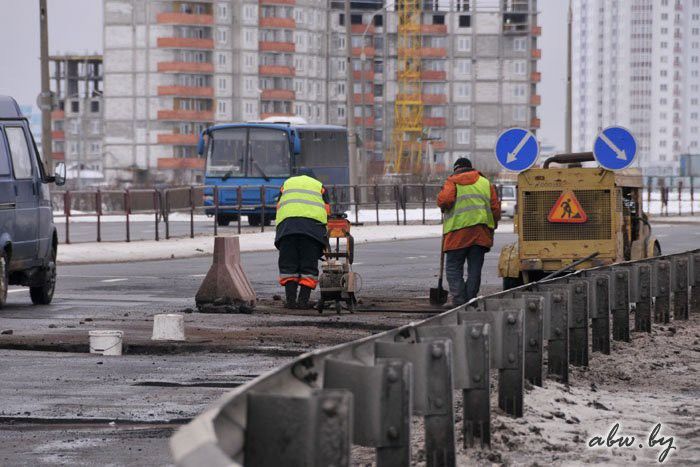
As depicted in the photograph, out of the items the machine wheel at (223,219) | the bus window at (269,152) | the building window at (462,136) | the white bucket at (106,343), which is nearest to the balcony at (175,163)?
the building window at (462,136)

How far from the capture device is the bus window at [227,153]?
47.4 m

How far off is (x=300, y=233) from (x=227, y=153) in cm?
2975

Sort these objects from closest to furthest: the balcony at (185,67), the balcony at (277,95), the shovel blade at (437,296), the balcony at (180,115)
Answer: the shovel blade at (437,296) < the balcony at (185,67) < the balcony at (180,115) < the balcony at (277,95)

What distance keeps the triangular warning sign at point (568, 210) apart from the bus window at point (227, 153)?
93.4 ft

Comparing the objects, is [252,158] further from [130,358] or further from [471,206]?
[130,358]

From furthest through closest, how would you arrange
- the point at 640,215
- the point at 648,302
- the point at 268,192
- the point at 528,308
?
the point at 268,192 < the point at 640,215 < the point at 648,302 < the point at 528,308

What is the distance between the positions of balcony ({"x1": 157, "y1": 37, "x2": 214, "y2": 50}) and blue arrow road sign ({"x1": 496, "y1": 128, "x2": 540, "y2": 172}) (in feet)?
446

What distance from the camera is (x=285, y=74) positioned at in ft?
525

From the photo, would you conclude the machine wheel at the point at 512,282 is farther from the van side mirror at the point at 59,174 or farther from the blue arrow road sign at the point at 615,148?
the van side mirror at the point at 59,174

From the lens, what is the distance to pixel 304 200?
60.8 ft

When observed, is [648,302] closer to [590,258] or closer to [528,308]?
[590,258]

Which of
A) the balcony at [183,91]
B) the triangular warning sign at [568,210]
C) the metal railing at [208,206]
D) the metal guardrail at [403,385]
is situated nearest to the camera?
the metal guardrail at [403,385]

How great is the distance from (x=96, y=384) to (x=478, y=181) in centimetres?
730

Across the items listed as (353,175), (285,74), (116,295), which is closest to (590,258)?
(116,295)
